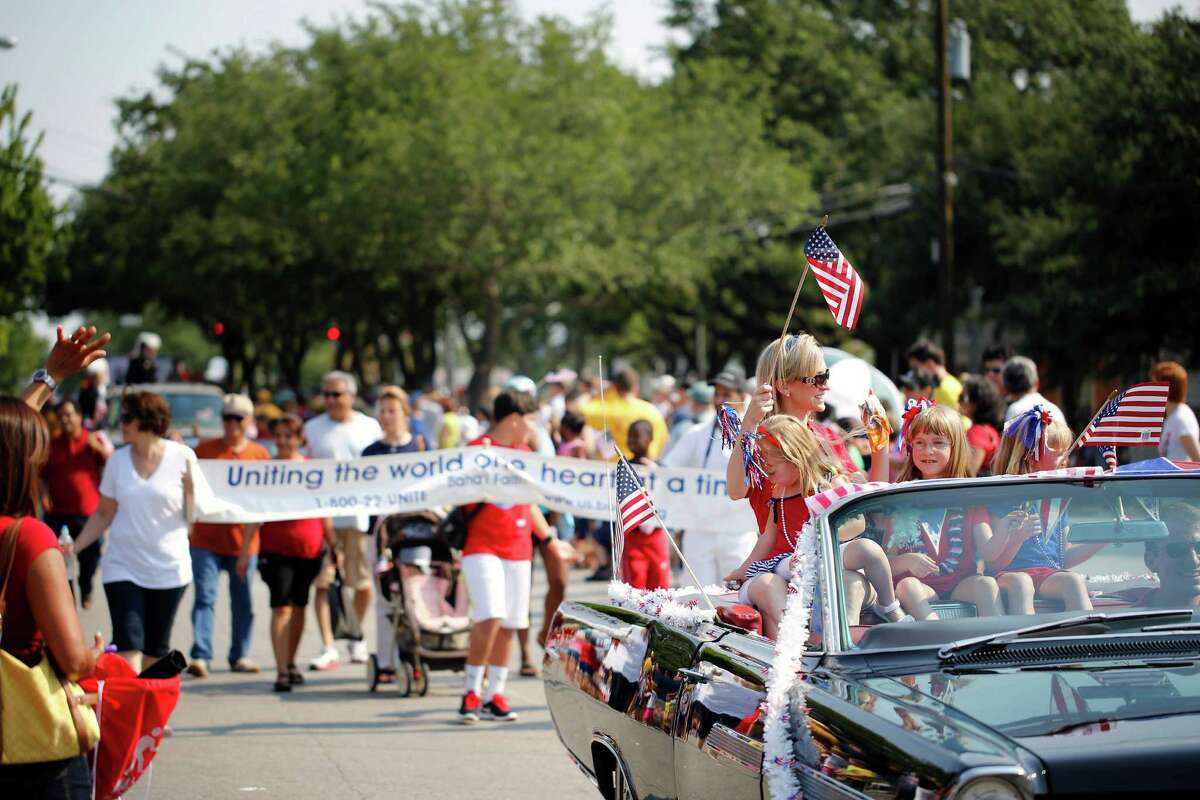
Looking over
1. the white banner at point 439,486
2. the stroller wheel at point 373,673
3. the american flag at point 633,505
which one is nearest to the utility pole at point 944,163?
the white banner at point 439,486

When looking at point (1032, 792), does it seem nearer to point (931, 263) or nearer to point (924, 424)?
point (924, 424)

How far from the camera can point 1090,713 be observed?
12.7 feet

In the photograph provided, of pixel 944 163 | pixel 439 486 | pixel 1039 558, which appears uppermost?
pixel 944 163

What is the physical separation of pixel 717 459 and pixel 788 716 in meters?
7.03

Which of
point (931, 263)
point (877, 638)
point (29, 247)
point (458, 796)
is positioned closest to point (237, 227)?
point (29, 247)

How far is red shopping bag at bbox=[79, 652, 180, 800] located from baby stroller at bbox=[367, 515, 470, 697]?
229 inches

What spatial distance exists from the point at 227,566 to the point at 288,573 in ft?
3.92

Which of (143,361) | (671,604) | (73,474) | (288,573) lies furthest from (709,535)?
(143,361)

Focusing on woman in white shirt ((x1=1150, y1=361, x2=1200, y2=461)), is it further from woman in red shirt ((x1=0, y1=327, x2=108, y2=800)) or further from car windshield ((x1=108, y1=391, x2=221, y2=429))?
car windshield ((x1=108, y1=391, x2=221, y2=429))

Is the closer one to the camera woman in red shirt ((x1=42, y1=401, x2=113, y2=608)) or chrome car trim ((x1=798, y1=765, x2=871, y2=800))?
chrome car trim ((x1=798, y1=765, x2=871, y2=800))

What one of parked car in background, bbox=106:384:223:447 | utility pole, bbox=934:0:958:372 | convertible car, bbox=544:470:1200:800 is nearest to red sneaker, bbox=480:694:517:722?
convertible car, bbox=544:470:1200:800

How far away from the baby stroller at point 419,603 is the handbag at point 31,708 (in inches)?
248

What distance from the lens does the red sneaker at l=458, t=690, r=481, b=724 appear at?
9.80 metres

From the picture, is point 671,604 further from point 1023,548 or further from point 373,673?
point 373,673
